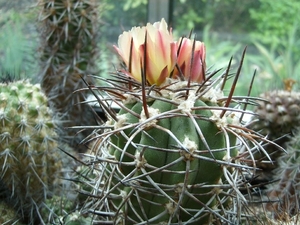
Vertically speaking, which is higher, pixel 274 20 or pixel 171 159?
pixel 274 20

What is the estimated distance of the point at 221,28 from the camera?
1.97 metres

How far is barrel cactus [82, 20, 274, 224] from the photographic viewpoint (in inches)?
25.8

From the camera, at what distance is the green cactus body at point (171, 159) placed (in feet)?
2.13

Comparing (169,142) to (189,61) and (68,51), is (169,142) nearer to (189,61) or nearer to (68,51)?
(189,61)

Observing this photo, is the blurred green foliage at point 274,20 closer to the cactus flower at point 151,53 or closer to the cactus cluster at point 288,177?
the cactus cluster at point 288,177

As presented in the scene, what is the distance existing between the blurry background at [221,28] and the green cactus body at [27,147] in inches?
30.2

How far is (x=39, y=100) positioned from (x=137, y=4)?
109 centimetres

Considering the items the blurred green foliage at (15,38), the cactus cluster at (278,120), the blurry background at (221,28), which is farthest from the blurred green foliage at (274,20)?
the blurred green foliage at (15,38)

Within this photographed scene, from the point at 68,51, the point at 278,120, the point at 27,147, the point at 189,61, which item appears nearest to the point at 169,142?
the point at 189,61

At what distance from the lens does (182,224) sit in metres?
0.67

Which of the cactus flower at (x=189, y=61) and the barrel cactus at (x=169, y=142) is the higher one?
the cactus flower at (x=189, y=61)

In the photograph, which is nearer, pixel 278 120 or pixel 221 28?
pixel 278 120

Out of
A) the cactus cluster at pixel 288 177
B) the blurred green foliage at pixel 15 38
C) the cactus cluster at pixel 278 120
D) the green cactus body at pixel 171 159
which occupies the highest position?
the blurred green foliage at pixel 15 38

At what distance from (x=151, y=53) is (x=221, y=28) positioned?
1.33m
